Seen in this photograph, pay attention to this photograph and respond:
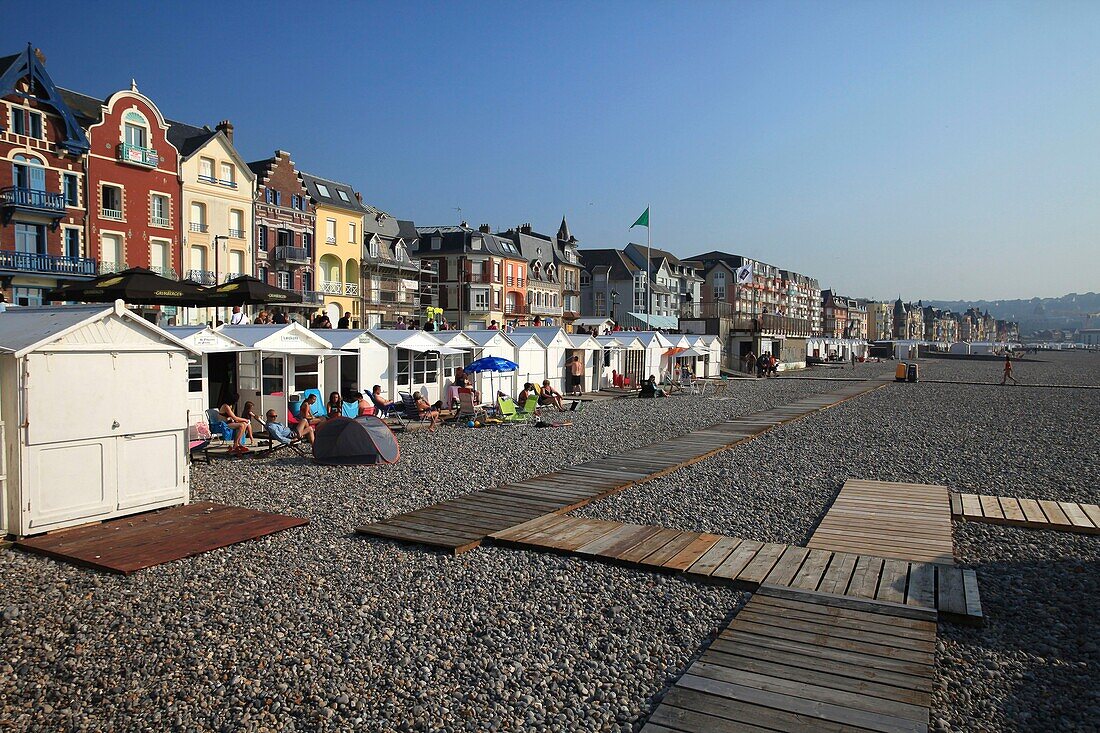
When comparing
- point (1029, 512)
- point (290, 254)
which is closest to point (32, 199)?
point (290, 254)

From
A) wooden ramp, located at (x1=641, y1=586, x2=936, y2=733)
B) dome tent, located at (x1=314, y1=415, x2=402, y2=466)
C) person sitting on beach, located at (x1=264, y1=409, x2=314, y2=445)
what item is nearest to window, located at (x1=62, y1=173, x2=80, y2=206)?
person sitting on beach, located at (x1=264, y1=409, x2=314, y2=445)

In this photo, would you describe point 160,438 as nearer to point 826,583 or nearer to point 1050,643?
point 826,583

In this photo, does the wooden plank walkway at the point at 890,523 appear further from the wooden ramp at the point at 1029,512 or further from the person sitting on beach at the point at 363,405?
the person sitting on beach at the point at 363,405

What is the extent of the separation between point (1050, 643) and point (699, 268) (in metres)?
97.8

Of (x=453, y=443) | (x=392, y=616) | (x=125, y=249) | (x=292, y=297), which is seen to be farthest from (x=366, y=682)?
(x=125, y=249)

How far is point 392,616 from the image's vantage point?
595 cm

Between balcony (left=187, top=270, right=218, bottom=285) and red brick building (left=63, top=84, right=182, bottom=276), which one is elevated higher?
red brick building (left=63, top=84, right=182, bottom=276)

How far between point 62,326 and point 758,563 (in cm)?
767

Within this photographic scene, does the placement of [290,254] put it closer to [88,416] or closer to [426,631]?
[88,416]

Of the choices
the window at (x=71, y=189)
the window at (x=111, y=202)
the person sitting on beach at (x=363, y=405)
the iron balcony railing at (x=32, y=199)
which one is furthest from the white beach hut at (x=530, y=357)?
the window at (x=71, y=189)

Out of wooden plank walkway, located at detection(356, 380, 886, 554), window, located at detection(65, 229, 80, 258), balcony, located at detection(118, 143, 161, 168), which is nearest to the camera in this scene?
wooden plank walkway, located at detection(356, 380, 886, 554)

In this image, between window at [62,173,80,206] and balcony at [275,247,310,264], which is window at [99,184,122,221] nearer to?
window at [62,173,80,206]

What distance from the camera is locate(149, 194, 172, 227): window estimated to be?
34.7 m

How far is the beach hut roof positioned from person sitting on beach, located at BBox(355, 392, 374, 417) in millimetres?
9262
